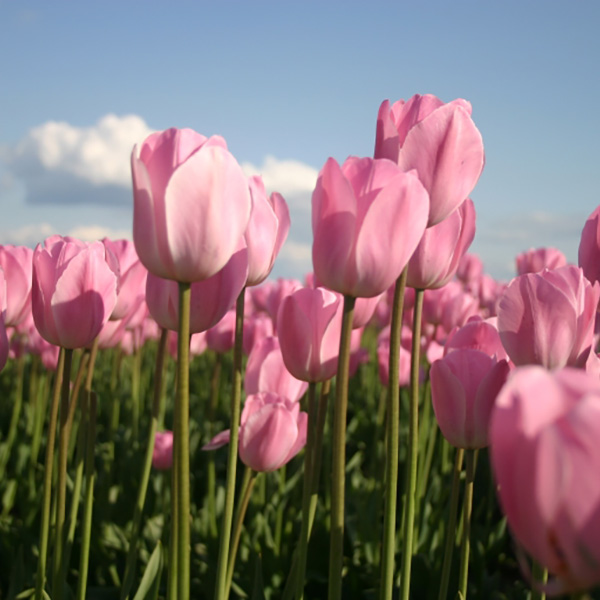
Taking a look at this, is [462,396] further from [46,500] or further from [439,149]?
[46,500]

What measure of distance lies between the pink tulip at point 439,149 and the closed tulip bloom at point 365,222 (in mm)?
144

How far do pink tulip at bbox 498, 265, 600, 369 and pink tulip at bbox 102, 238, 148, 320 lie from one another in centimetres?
87

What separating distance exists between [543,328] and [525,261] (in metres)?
3.66

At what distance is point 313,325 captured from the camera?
1.35 m

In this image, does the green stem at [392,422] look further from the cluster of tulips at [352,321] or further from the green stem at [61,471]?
the green stem at [61,471]

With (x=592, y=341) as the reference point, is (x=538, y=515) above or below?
below

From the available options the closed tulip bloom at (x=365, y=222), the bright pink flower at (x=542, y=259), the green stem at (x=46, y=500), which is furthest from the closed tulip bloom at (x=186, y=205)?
the bright pink flower at (x=542, y=259)

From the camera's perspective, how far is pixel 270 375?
1665 mm

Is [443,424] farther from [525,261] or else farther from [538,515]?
[525,261]

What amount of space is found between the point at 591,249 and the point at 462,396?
44 centimetres

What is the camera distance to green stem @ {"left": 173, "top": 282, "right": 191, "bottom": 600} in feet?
2.88

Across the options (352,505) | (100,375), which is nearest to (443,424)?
(352,505)

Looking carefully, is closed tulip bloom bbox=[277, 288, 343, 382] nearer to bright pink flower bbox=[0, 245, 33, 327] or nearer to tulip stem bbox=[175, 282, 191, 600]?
tulip stem bbox=[175, 282, 191, 600]

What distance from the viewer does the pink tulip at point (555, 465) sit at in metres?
0.47
